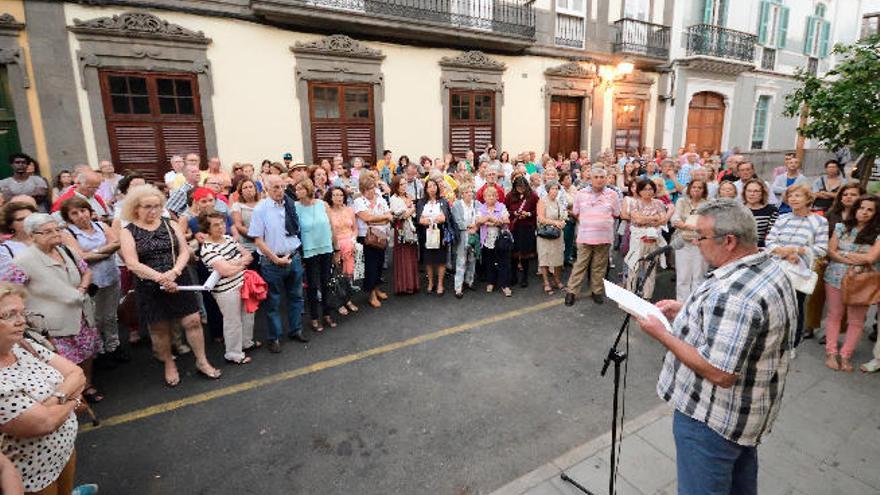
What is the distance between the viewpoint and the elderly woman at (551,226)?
6.67 meters

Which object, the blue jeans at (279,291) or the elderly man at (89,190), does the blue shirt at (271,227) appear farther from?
the elderly man at (89,190)

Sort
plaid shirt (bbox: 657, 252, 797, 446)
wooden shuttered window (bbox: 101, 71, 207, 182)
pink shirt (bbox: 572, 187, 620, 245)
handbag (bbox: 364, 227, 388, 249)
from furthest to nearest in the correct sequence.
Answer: wooden shuttered window (bbox: 101, 71, 207, 182) < handbag (bbox: 364, 227, 388, 249) < pink shirt (bbox: 572, 187, 620, 245) < plaid shirt (bbox: 657, 252, 797, 446)

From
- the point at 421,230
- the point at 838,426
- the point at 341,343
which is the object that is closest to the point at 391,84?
the point at 421,230

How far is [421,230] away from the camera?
684 cm

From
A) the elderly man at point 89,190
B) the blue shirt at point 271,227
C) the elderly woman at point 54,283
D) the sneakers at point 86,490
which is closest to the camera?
the sneakers at point 86,490

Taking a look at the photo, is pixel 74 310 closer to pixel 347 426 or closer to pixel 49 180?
pixel 347 426

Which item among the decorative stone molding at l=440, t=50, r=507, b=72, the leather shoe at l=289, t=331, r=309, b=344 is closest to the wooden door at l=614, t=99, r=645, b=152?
the decorative stone molding at l=440, t=50, r=507, b=72

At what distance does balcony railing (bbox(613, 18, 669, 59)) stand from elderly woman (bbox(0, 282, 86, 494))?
16448mm

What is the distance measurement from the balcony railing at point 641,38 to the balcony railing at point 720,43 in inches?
52.3

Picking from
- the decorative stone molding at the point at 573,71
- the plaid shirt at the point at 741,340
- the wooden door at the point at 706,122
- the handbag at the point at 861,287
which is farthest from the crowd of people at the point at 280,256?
the wooden door at the point at 706,122

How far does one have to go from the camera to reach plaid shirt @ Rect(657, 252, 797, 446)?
6.19 feet

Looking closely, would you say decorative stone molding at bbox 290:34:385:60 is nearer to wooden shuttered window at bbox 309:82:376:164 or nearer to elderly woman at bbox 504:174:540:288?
wooden shuttered window at bbox 309:82:376:164

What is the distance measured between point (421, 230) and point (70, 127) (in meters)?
7.17

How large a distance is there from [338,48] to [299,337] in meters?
7.95
